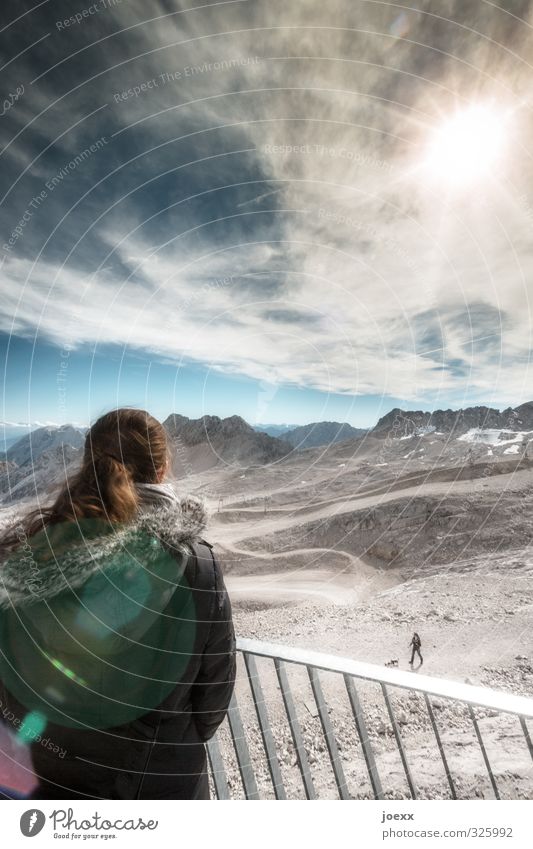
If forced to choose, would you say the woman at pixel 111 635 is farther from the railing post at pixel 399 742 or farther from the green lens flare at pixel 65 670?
the railing post at pixel 399 742

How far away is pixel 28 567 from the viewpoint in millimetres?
1367

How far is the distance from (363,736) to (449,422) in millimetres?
42453

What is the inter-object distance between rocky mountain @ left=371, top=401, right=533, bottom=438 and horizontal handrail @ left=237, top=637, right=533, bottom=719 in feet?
120

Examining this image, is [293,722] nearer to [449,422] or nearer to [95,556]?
[95,556]

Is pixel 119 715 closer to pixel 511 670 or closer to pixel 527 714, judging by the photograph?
pixel 527 714

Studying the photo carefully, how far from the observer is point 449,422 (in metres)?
41.0

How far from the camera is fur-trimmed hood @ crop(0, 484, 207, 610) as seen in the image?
4.35 feet

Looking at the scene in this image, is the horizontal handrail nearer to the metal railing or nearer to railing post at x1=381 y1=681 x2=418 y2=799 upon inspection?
the metal railing

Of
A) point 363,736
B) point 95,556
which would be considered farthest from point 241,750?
point 95,556

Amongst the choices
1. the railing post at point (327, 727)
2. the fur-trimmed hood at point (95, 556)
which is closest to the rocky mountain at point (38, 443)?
the fur-trimmed hood at point (95, 556)

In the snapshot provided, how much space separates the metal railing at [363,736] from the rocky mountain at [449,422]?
3300cm

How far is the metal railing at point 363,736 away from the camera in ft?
5.24

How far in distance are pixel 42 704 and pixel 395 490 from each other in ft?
83.2

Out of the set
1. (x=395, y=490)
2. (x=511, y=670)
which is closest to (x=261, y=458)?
(x=395, y=490)
